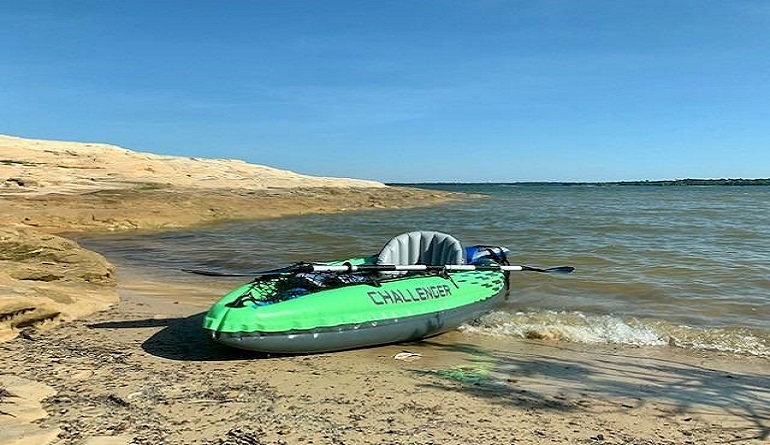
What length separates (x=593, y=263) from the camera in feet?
44.4

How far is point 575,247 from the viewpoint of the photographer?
16531mm

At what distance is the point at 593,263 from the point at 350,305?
8762mm

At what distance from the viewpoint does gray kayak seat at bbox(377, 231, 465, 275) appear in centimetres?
884

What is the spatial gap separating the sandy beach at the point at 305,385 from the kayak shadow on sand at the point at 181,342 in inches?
0.8

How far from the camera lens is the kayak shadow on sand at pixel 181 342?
5.79 metres

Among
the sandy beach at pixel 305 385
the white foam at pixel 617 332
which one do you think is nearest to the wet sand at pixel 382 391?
the sandy beach at pixel 305 385

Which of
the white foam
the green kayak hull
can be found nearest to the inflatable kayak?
the green kayak hull

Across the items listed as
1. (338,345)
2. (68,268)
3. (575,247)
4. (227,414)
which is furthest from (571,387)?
(575,247)

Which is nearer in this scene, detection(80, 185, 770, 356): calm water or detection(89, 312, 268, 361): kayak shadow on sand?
detection(89, 312, 268, 361): kayak shadow on sand

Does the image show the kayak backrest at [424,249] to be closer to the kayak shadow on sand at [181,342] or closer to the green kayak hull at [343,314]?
the green kayak hull at [343,314]

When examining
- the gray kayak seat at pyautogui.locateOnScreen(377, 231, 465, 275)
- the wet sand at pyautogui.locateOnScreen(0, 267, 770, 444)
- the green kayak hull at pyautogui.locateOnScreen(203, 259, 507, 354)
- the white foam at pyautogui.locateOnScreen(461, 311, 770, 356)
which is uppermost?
the gray kayak seat at pyautogui.locateOnScreen(377, 231, 465, 275)

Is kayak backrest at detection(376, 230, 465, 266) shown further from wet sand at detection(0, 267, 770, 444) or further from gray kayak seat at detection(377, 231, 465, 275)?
wet sand at detection(0, 267, 770, 444)

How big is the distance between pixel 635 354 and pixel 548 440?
10.2 ft

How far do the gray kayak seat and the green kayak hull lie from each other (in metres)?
1.12
